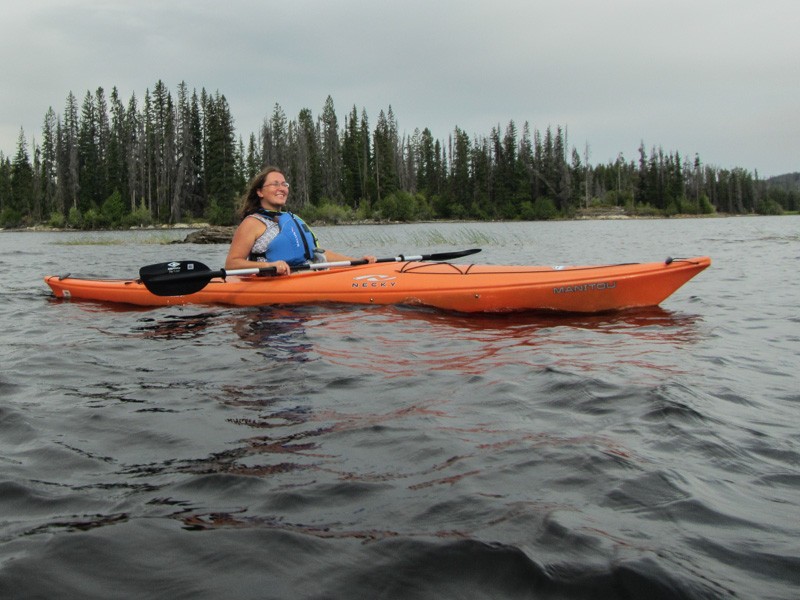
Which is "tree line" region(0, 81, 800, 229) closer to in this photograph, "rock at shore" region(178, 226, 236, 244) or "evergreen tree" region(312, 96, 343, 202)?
"evergreen tree" region(312, 96, 343, 202)

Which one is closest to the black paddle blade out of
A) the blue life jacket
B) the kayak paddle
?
the kayak paddle

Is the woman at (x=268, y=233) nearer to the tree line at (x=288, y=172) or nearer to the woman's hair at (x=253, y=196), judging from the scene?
the woman's hair at (x=253, y=196)

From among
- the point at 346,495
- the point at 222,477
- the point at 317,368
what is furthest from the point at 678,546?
the point at 317,368

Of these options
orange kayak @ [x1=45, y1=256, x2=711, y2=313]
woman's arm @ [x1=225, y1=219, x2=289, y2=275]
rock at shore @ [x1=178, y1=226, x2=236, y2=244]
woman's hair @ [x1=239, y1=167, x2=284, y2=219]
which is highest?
rock at shore @ [x1=178, y1=226, x2=236, y2=244]

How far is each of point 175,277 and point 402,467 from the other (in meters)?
4.50

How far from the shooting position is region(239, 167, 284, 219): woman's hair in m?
6.93

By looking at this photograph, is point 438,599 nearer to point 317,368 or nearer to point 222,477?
point 222,477

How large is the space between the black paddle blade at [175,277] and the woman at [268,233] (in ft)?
1.18

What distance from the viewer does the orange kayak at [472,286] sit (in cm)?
606

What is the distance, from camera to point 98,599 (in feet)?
5.65

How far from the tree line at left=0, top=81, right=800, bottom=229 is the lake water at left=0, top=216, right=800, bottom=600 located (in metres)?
47.9

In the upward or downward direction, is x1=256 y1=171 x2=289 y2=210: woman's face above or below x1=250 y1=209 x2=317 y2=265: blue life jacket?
above

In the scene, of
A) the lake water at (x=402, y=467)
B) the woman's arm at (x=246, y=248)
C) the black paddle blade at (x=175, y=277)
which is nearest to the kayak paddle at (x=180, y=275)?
the black paddle blade at (x=175, y=277)

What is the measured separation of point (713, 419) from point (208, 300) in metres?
5.42
